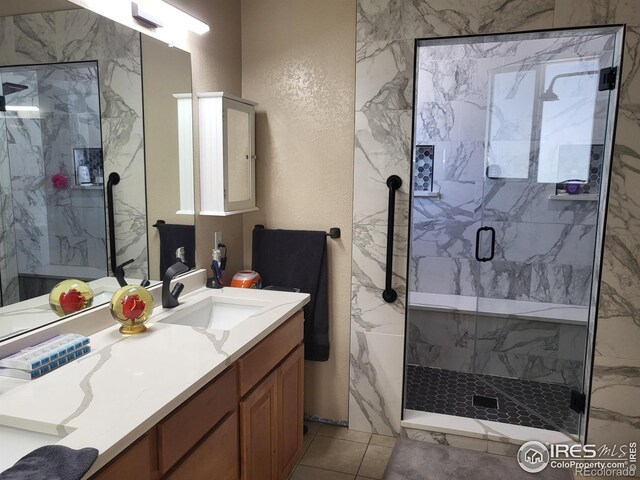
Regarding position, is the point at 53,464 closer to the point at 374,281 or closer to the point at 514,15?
the point at 374,281

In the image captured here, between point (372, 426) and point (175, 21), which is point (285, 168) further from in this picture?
point (372, 426)

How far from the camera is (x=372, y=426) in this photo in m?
2.60

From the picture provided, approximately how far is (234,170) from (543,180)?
84.4 inches

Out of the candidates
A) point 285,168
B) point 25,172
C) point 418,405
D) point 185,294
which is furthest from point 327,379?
point 25,172

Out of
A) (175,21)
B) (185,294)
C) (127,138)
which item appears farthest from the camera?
(185,294)

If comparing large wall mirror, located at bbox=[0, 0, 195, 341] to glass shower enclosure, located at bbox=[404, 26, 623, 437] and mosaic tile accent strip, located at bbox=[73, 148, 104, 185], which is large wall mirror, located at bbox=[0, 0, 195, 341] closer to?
mosaic tile accent strip, located at bbox=[73, 148, 104, 185]

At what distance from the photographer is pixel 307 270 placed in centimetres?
254

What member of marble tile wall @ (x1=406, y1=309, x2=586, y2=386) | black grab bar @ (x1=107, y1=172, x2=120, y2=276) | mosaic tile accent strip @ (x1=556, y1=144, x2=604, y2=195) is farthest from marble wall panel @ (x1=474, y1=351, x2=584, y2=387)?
black grab bar @ (x1=107, y1=172, x2=120, y2=276)

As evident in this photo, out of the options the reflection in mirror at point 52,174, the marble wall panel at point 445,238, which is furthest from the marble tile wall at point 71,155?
the marble wall panel at point 445,238

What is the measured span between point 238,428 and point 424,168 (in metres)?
2.66

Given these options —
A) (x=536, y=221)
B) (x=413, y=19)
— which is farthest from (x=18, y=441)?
(x=536, y=221)

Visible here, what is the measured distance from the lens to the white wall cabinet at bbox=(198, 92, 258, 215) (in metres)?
2.24

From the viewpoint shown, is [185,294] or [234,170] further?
[234,170]

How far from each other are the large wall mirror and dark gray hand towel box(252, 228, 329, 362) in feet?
2.05
